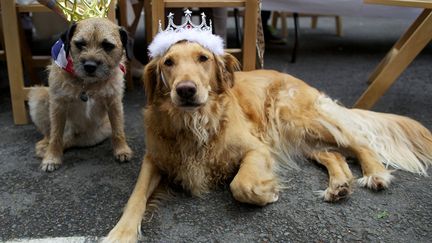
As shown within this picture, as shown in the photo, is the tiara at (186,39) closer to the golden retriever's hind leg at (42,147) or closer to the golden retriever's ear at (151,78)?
the golden retriever's ear at (151,78)

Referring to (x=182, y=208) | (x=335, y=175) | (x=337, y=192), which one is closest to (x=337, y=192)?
(x=337, y=192)

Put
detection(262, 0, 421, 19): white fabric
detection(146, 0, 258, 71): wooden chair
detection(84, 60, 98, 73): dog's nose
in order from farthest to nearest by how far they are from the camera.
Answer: detection(262, 0, 421, 19): white fabric < detection(146, 0, 258, 71): wooden chair < detection(84, 60, 98, 73): dog's nose

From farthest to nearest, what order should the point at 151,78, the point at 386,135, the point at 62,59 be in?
the point at 386,135 < the point at 62,59 < the point at 151,78

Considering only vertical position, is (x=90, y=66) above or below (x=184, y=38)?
below

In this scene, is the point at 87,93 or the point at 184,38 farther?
the point at 87,93

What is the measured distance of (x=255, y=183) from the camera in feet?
7.30

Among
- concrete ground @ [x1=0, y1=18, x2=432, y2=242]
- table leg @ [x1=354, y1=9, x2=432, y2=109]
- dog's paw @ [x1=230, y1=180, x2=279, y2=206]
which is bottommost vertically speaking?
concrete ground @ [x1=0, y1=18, x2=432, y2=242]

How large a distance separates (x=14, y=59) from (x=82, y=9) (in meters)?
0.87

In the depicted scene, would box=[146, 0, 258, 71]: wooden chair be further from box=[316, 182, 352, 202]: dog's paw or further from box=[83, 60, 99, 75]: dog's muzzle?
box=[316, 182, 352, 202]: dog's paw

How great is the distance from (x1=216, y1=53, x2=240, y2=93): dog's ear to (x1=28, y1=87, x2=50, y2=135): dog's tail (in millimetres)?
1390

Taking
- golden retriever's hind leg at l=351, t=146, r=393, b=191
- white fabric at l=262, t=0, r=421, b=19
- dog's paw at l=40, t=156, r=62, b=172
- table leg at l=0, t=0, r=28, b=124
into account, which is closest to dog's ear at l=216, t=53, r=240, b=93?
golden retriever's hind leg at l=351, t=146, r=393, b=191

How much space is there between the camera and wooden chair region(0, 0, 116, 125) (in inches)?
128

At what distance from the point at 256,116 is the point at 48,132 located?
1554 millimetres

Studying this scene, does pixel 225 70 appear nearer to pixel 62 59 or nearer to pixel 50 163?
pixel 62 59
